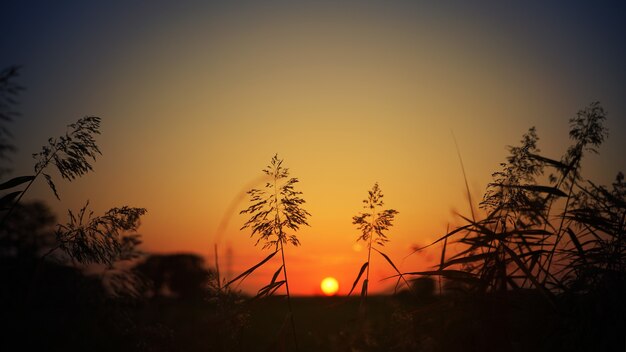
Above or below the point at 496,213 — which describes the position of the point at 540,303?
below

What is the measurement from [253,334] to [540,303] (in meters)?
10.2

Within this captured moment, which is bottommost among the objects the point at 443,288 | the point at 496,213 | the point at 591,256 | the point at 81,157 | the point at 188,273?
the point at 443,288

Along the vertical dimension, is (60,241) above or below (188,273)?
below

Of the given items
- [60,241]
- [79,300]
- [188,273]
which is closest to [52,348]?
[79,300]

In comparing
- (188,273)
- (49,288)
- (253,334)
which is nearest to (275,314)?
(253,334)

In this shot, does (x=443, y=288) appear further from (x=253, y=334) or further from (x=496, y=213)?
(x=253, y=334)

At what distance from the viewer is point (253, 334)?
12.7 m

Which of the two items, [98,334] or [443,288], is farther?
[98,334]

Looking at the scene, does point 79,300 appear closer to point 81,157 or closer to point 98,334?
point 98,334

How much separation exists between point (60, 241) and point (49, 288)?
8868mm

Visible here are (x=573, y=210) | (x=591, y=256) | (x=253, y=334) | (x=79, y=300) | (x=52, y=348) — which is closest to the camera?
(x=591, y=256)

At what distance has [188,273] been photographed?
46.6 m

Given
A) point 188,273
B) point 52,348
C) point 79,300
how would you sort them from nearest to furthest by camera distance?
1. point 52,348
2. point 79,300
3. point 188,273

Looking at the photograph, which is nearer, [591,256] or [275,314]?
[591,256]
